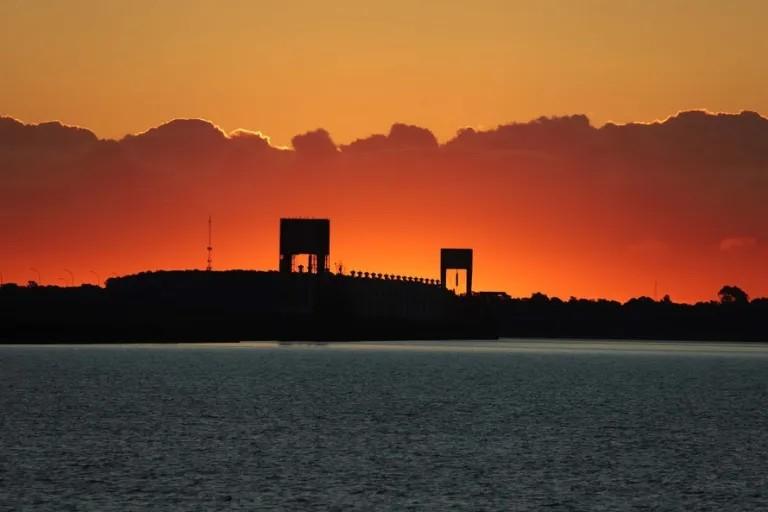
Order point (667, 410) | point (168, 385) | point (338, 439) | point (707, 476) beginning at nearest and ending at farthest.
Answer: point (707, 476), point (338, 439), point (667, 410), point (168, 385)

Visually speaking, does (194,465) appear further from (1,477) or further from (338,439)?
(338,439)

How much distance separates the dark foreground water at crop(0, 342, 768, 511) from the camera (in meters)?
54.0

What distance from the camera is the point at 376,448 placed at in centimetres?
7169

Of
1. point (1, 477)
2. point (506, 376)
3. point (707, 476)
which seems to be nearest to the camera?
point (1, 477)

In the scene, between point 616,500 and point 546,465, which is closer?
point 616,500

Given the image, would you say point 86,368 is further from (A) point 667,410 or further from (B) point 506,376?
(A) point 667,410

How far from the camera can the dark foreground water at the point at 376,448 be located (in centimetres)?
5400

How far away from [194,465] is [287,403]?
149 ft

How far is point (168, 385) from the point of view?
449 feet

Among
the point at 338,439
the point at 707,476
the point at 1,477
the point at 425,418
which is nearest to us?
the point at 1,477

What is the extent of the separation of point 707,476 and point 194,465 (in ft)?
71.6

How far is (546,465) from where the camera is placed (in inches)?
2574

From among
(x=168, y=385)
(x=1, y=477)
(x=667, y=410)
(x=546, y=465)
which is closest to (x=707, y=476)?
(x=546, y=465)

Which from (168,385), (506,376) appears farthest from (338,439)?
(506,376)
